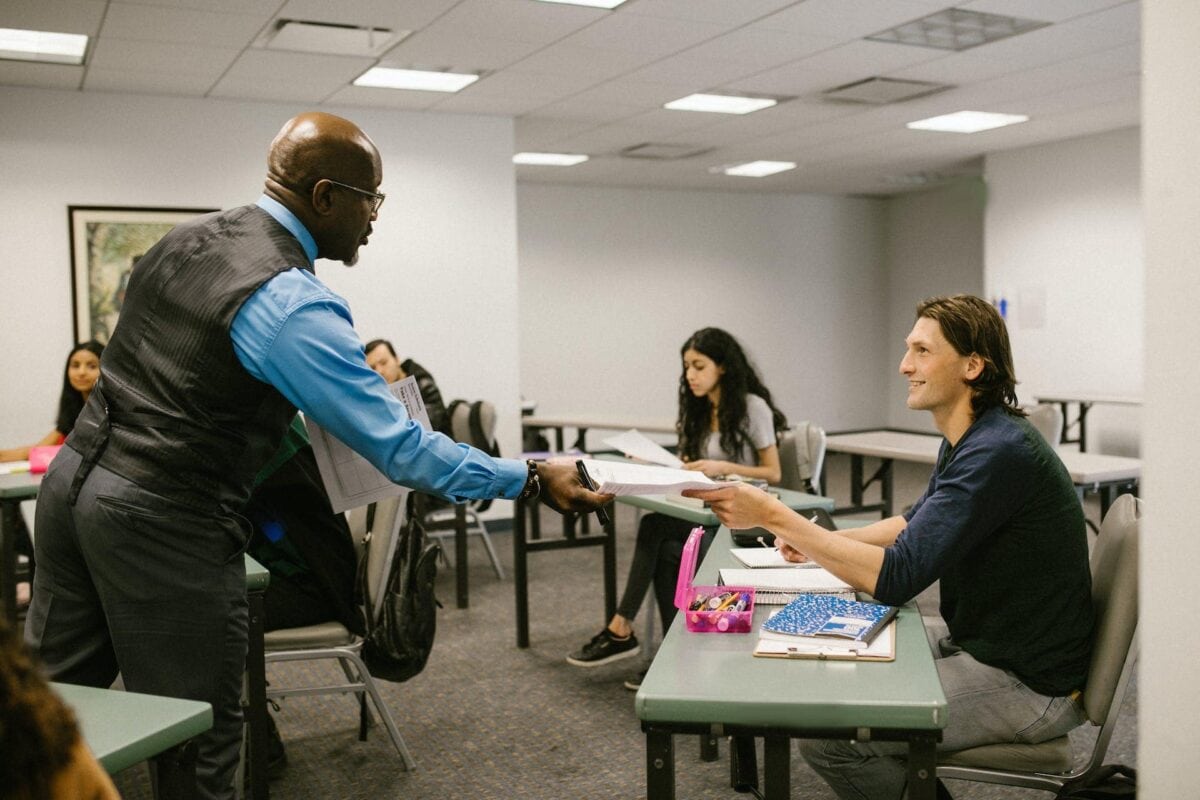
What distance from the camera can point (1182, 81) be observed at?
50.6 inches

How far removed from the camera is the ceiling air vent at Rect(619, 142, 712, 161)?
7.81 metres

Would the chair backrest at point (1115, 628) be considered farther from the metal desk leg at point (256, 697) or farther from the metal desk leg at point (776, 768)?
the metal desk leg at point (256, 697)

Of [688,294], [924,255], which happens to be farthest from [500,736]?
[924,255]

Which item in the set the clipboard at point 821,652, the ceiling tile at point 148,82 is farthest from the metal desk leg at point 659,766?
the ceiling tile at point 148,82

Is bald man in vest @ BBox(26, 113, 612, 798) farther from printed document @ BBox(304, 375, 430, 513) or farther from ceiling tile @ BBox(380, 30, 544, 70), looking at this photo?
ceiling tile @ BBox(380, 30, 544, 70)

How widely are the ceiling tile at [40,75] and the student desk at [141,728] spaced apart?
4.54m

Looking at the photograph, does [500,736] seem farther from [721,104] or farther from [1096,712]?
[721,104]

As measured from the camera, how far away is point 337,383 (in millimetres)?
1595

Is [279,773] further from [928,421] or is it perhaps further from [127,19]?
[928,421]

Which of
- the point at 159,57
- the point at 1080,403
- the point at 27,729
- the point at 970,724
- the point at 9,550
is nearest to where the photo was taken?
the point at 27,729

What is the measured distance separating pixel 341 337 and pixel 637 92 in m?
4.64

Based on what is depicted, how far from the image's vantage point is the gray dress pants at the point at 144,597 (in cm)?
158

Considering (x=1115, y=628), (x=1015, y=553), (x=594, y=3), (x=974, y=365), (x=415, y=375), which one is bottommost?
(x=1115, y=628)

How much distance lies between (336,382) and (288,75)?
430cm
